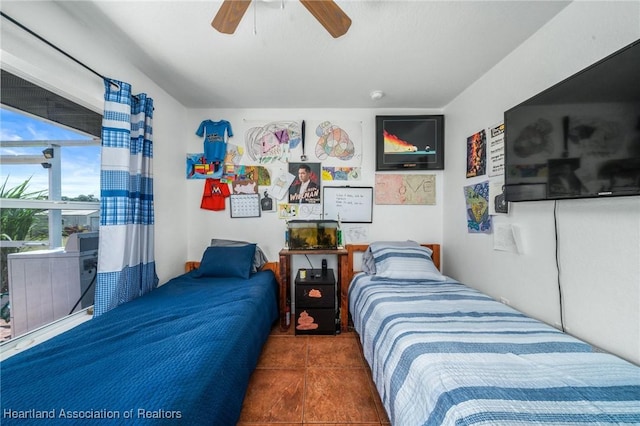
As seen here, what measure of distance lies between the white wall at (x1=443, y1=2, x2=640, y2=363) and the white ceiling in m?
0.17

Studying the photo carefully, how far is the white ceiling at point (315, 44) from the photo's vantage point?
128 centimetres

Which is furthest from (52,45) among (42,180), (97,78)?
(42,180)

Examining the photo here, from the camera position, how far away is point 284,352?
6.26 feet

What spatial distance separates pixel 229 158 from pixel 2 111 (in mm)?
1515

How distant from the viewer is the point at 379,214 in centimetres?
259

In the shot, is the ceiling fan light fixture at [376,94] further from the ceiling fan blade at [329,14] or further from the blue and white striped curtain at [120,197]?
the blue and white striped curtain at [120,197]

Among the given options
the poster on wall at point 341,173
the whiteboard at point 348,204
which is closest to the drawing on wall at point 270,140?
the poster on wall at point 341,173

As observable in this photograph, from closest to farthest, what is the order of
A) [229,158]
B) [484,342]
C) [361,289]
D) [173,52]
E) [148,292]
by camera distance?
[484,342] < [173,52] < [148,292] < [361,289] < [229,158]

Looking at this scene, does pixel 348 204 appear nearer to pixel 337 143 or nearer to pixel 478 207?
pixel 337 143

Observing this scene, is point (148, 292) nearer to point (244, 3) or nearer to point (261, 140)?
point (261, 140)

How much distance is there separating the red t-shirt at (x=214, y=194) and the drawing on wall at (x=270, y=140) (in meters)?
0.38

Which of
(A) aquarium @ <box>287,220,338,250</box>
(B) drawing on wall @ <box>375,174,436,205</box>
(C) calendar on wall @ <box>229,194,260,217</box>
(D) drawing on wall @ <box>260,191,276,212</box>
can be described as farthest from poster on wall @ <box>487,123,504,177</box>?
(C) calendar on wall @ <box>229,194,260,217</box>

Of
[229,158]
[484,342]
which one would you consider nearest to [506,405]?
[484,342]

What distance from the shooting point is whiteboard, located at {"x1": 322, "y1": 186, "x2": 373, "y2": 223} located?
2.57m
